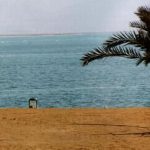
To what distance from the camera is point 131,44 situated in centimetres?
1683

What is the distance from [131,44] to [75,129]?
317cm

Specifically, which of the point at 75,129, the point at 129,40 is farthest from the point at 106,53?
the point at 75,129

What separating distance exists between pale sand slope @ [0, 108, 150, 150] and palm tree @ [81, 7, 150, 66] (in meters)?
2.22

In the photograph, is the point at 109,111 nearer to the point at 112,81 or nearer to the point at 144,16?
the point at 144,16

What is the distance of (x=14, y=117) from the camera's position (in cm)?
2023

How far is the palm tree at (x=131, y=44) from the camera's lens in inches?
663

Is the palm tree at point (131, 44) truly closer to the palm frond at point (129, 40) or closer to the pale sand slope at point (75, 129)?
the palm frond at point (129, 40)

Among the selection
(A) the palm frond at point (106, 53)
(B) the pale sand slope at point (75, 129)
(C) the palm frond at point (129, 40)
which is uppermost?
(C) the palm frond at point (129, 40)

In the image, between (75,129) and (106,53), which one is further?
(75,129)

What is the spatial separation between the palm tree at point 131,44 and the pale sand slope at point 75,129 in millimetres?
2223

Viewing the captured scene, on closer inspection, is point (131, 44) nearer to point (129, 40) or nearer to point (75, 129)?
point (129, 40)

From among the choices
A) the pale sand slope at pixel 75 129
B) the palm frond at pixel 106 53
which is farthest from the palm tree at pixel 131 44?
the pale sand slope at pixel 75 129

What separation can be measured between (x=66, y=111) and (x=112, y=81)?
55196 mm

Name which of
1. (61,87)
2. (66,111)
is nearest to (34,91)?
(61,87)
